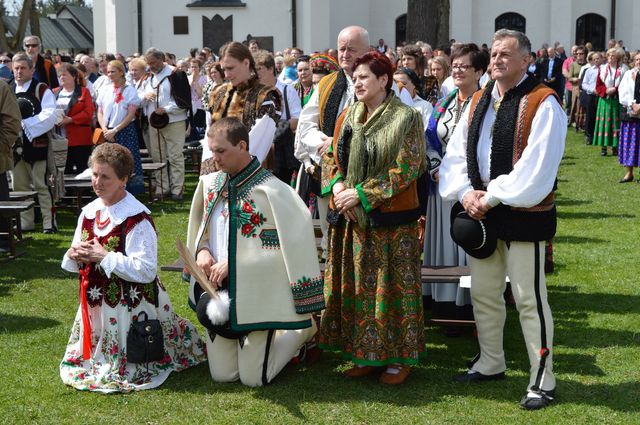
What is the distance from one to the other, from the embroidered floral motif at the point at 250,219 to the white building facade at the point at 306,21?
2944 centimetres

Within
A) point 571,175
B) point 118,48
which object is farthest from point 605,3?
point 571,175

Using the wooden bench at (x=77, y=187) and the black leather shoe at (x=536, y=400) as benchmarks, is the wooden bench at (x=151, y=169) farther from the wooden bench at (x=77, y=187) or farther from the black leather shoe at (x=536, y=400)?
the black leather shoe at (x=536, y=400)

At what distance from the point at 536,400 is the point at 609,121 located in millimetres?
13531

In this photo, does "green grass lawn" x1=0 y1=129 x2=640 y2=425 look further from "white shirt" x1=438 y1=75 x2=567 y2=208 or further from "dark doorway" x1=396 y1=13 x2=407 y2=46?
"dark doorway" x1=396 y1=13 x2=407 y2=46

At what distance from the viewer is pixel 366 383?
584 cm

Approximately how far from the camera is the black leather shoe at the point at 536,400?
17.5 feet

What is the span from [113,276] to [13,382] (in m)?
0.95

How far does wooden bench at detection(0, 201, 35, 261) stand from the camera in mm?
9219

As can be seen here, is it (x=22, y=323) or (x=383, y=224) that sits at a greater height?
(x=383, y=224)

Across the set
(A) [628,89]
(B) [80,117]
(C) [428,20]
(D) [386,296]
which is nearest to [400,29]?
(C) [428,20]

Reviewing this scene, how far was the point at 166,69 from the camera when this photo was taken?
13.1 m

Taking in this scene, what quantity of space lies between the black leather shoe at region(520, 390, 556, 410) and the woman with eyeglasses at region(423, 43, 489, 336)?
1.55m

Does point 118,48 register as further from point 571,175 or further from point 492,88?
point 492,88

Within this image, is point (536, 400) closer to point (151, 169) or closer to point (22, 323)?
point (22, 323)
